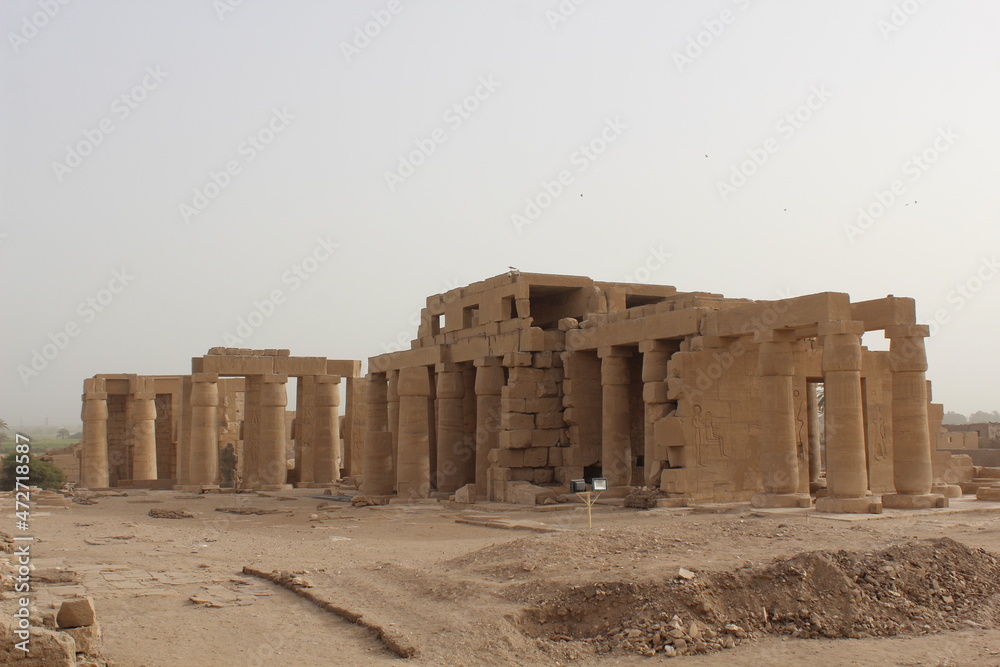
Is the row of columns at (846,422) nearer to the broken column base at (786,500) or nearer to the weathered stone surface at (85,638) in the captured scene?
the broken column base at (786,500)

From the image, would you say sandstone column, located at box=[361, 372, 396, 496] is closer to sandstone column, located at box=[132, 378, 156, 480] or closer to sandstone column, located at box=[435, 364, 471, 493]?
sandstone column, located at box=[435, 364, 471, 493]

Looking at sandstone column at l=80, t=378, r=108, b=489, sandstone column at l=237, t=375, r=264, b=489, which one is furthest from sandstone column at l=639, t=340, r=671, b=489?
sandstone column at l=80, t=378, r=108, b=489

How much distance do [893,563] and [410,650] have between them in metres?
4.64

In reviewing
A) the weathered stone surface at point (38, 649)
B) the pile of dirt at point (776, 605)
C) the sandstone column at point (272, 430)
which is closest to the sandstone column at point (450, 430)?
the sandstone column at point (272, 430)

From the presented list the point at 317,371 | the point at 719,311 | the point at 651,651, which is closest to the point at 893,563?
the point at 651,651

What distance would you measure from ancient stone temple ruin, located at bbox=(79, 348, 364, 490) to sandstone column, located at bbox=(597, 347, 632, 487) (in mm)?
13464

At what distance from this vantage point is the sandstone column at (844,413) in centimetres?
1716

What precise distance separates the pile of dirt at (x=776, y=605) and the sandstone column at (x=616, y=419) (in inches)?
489

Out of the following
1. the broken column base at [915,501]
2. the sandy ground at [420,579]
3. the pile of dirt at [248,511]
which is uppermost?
the broken column base at [915,501]

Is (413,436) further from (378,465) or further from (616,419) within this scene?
(616,419)

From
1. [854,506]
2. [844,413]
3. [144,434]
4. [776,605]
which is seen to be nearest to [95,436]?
[144,434]

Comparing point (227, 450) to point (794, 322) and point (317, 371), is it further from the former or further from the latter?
point (794, 322)

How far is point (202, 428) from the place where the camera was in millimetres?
31328

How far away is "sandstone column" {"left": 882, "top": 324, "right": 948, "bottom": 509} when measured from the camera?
59.1 ft
